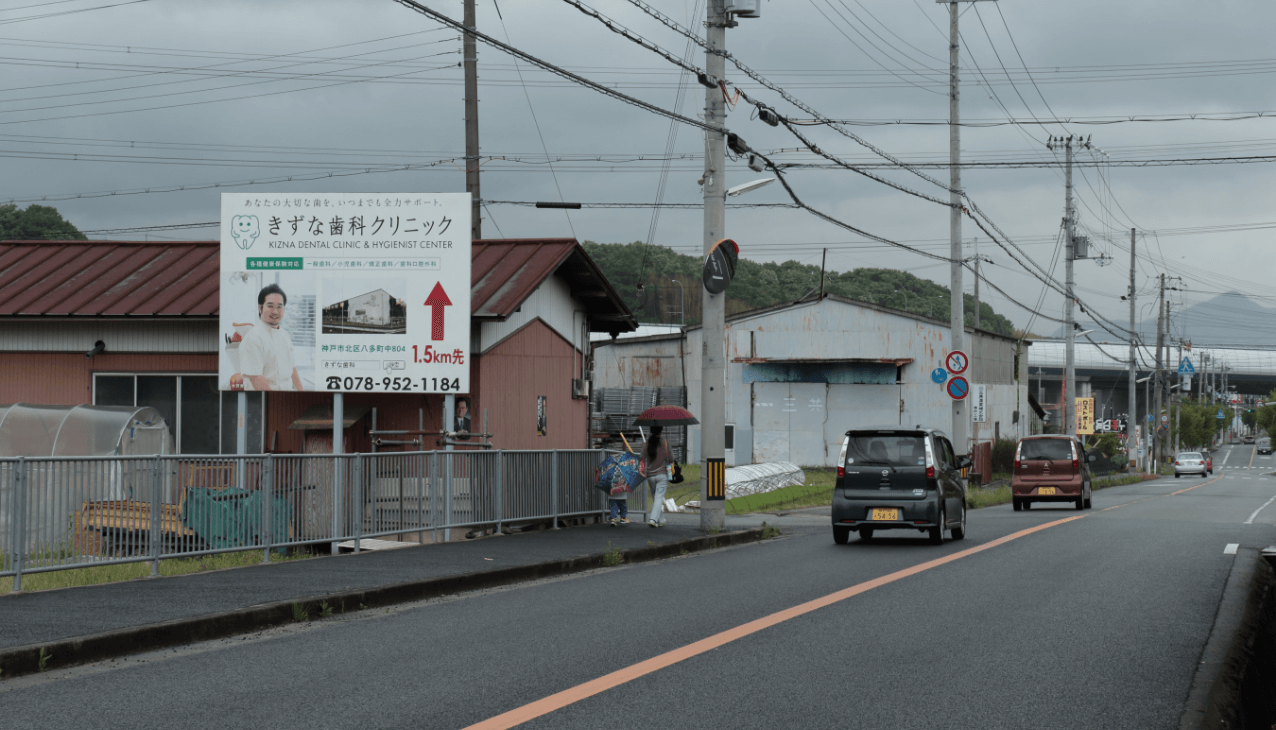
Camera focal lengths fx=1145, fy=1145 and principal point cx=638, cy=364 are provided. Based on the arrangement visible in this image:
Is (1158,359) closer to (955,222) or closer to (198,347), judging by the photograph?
(955,222)

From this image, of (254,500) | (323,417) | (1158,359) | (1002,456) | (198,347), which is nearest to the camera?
(254,500)

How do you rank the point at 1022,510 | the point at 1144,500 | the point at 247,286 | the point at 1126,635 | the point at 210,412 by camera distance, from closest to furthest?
the point at 1126,635 < the point at 247,286 < the point at 210,412 < the point at 1022,510 < the point at 1144,500

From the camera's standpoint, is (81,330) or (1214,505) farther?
(1214,505)

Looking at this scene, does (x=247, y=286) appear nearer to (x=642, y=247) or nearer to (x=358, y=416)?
(x=358, y=416)

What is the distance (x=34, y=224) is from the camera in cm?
5109

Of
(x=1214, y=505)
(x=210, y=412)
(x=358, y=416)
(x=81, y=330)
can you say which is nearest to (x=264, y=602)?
(x=358, y=416)

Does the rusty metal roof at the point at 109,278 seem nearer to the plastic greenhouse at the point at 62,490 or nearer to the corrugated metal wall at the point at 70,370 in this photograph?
the corrugated metal wall at the point at 70,370

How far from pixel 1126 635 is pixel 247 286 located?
13591 mm

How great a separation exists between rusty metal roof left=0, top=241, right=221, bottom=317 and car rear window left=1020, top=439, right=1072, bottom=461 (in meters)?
19.4

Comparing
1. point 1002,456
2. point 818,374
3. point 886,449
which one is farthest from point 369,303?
point 1002,456

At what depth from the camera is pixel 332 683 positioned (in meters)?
6.88

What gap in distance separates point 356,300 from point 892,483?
846 centimetres

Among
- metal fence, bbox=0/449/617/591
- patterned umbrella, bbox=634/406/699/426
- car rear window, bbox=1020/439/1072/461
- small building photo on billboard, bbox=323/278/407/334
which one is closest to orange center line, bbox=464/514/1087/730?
metal fence, bbox=0/449/617/591

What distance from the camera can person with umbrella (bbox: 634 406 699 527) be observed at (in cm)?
1889
